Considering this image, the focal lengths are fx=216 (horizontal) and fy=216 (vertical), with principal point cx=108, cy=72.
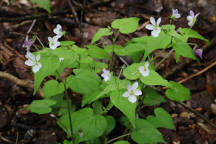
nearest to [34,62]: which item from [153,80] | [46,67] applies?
[46,67]

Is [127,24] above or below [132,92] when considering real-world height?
above

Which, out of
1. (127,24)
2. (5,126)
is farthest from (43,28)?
(127,24)

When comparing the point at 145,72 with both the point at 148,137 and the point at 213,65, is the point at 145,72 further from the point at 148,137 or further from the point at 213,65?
the point at 213,65

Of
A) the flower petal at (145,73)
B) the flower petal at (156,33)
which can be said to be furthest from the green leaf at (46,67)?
the flower petal at (156,33)

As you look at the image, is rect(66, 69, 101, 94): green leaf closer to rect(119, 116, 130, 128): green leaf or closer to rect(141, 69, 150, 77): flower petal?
rect(141, 69, 150, 77): flower petal

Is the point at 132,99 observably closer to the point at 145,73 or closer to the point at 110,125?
the point at 145,73

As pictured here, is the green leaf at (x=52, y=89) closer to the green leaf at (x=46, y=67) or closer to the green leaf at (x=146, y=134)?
the green leaf at (x=46, y=67)
